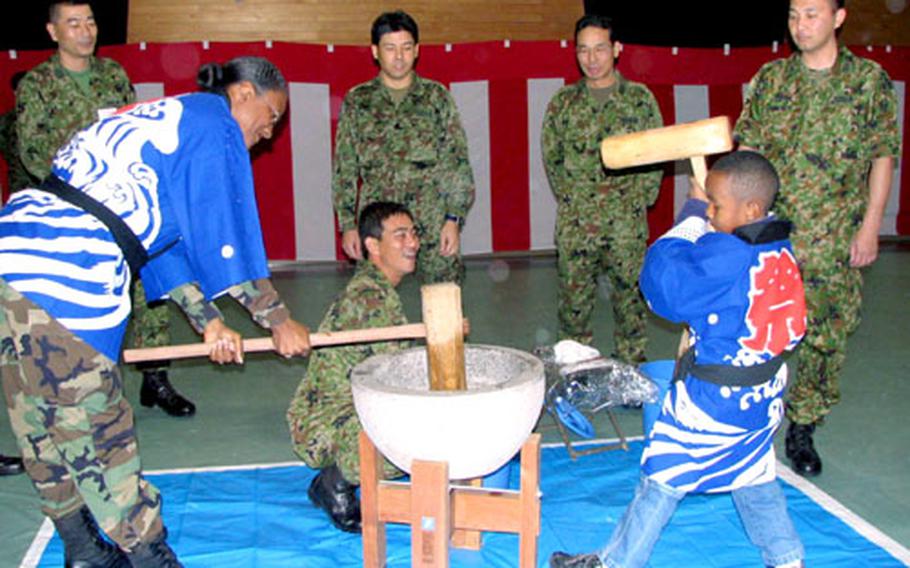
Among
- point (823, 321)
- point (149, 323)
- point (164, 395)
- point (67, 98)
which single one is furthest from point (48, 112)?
point (823, 321)

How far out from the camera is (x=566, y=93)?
3.95 meters

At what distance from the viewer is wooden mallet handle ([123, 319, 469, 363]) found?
6.95 ft

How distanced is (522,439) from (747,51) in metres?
6.27

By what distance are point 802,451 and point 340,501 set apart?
162 cm

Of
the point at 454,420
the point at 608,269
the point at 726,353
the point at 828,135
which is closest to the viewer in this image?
the point at 454,420

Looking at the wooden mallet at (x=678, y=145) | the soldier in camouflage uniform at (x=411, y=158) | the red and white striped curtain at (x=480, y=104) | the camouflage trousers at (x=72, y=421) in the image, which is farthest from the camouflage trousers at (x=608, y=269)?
the red and white striped curtain at (x=480, y=104)

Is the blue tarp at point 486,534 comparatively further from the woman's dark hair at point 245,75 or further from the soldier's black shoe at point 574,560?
the woman's dark hair at point 245,75

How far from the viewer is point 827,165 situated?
115 inches

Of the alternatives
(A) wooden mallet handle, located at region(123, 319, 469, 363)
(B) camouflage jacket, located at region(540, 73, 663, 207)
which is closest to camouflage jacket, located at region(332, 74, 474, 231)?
(B) camouflage jacket, located at region(540, 73, 663, 207)

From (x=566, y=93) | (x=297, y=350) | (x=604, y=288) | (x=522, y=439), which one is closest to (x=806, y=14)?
(x=566, y=93)

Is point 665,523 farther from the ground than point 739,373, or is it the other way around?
point 739,373

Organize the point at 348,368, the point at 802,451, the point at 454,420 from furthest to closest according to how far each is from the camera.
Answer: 1. the point at 802,451
2. the point at 348,368
3. the point at 454,420

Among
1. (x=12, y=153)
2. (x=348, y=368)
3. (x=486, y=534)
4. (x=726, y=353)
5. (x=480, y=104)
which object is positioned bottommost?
(x=486, y=534)

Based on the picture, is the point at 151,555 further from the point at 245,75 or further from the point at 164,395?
the point at 164,395
